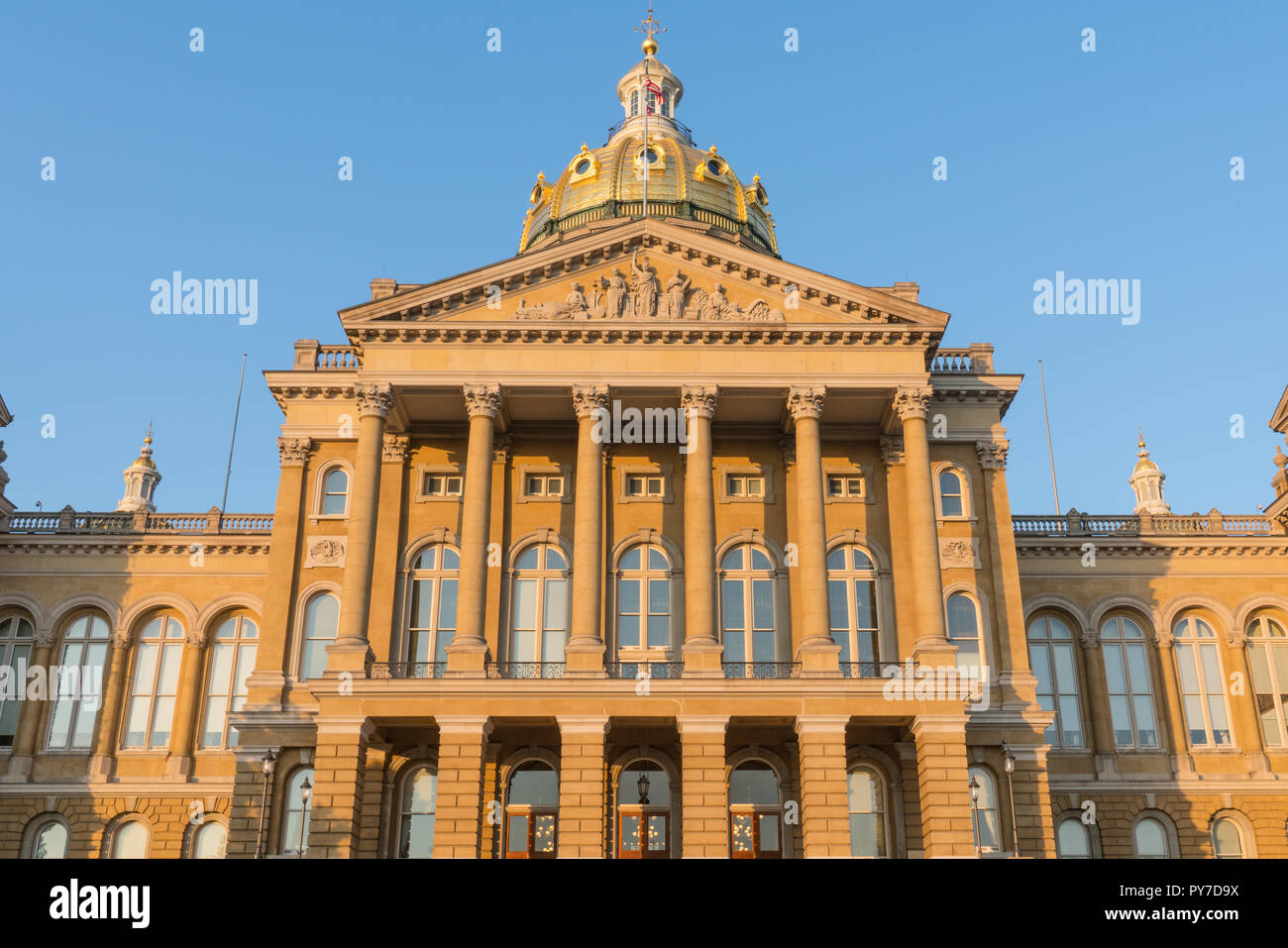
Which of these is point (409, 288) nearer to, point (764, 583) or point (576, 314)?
point (576, 314)

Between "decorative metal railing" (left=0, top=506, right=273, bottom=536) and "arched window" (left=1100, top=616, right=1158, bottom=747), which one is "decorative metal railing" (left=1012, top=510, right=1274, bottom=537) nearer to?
"arched window" (left=1100, top=616, right=1158, bottom=747)

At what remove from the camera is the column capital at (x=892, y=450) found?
130 ft

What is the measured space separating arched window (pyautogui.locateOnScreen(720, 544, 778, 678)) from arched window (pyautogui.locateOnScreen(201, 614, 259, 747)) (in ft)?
56.1

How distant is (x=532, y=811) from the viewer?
36.2 m

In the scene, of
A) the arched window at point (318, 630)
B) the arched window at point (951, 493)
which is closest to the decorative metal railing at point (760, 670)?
the arched window at point (951, 493)

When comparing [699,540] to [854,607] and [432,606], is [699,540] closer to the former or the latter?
[854,607]

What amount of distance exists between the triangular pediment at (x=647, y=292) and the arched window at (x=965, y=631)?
27.4ft

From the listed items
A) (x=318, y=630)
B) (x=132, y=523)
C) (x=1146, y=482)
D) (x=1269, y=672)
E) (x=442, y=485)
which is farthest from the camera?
(x=1146, y=482)

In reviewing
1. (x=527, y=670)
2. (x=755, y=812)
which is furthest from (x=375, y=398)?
(x=755, y=812)

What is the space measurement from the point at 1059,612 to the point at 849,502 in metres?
10.3

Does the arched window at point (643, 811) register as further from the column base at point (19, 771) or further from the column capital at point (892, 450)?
the column base at point (19, 771)

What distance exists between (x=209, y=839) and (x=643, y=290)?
22.8 metres
